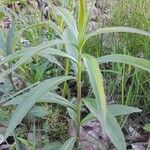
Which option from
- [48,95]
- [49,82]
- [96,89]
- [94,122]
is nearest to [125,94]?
[94,122]

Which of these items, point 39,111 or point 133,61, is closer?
point 133,61

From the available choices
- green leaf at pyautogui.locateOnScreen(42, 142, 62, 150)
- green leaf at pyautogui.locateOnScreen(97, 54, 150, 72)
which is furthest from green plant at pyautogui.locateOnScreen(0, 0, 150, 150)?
green leaf at pyautogui.locateOnScreen(42, 142, 62, 150)

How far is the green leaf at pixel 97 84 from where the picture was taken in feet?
3.92

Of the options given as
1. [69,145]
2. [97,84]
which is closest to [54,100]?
[69,145]

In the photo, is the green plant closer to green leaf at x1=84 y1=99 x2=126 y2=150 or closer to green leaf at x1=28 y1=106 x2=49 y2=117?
green leaf at x1=84 y1=99 x2=126 y2=150

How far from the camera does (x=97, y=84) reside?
124cm

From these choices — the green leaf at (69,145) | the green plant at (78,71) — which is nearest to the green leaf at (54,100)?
the green plant at (78,71)

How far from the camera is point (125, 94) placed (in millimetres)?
2047

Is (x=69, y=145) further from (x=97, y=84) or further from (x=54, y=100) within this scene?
(x=97, y=84)

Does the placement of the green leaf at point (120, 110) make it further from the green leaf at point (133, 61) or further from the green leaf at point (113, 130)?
the green leaf at point (133, 61)

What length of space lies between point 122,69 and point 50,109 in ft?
1.37

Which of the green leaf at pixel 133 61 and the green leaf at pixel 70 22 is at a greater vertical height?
the green leaf at pixel 70 22

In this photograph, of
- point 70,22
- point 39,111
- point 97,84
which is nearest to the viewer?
point 97,84

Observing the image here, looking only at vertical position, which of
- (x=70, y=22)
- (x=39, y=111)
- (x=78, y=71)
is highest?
(x=70, y=22)
